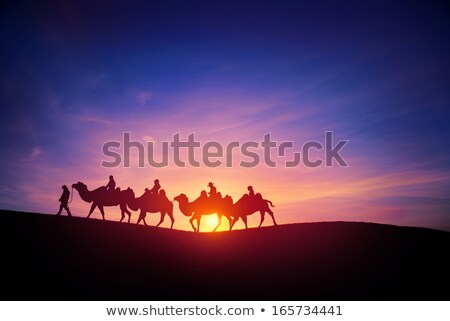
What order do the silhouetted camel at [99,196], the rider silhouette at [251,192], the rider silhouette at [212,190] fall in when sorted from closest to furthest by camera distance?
1. the silhouetted camel at [99,196]
2. the rider silhouette at [212,190]
3. the rider silhouette at [251,192]

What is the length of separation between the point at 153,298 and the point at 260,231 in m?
8.46

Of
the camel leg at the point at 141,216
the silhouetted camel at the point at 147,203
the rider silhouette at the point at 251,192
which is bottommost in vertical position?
the camel leg at the point at 141,216

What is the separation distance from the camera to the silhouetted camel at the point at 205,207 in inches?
755

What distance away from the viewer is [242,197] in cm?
1961

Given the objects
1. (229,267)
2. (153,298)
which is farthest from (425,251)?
(153,298)

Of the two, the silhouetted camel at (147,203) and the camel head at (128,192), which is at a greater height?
the camel head at (128,192)

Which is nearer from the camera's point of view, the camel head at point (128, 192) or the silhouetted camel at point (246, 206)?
the camel head at point (128, 192)

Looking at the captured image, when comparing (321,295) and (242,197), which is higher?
(242,197)

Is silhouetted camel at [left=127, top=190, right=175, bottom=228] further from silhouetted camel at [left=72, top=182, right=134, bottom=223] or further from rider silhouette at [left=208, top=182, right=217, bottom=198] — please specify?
rider silhouette at [left=208, top=182, right=217, bottom=198]

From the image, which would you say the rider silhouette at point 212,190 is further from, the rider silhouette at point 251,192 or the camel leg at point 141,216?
the camel leg at point 141,216

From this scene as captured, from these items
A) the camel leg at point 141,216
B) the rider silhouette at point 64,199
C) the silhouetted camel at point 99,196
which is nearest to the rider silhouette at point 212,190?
the camel leg at point 141,216

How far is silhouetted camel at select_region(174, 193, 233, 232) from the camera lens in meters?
19.2

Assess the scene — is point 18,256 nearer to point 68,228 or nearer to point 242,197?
point 68,228
